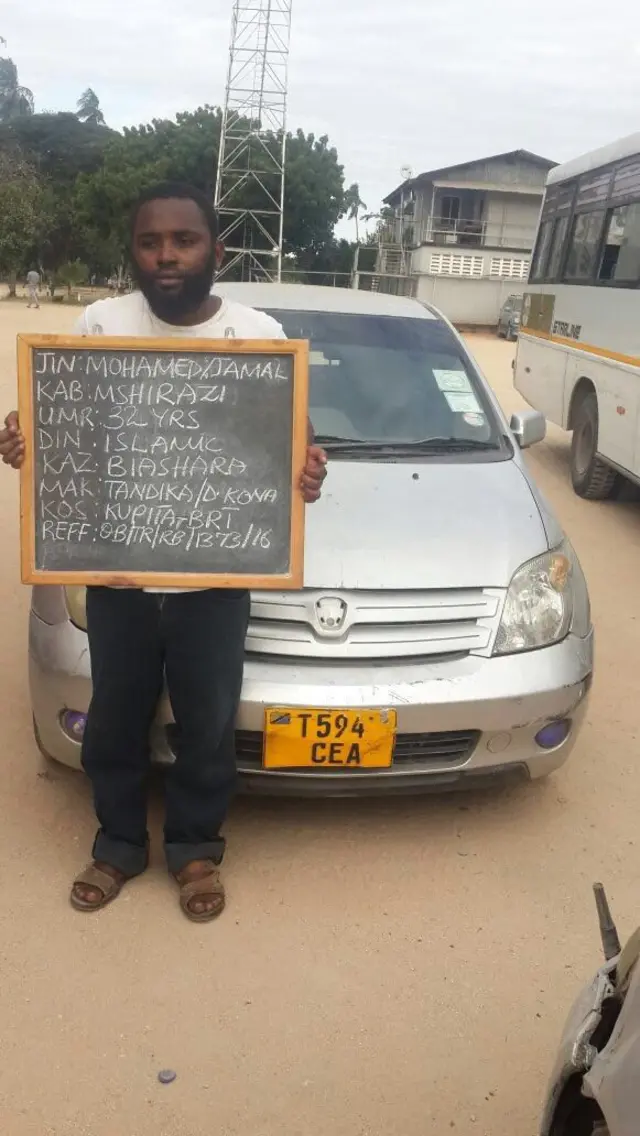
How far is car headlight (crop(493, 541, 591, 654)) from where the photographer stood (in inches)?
119

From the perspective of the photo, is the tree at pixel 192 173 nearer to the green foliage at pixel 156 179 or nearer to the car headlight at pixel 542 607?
the green foliage at pixel 156 179

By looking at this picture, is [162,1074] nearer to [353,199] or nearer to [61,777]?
[61,777]

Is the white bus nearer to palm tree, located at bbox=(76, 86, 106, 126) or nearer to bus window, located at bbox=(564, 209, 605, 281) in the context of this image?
bus window, located at bbox=(564, 209, 605, 281)

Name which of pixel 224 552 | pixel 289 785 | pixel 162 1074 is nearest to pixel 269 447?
pixel 224 552

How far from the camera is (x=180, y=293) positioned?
98.4 inches

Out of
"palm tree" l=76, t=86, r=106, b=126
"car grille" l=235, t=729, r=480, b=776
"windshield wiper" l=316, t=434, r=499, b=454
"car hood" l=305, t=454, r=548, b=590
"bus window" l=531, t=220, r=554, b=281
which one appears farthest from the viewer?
"palm tree" l=76, t=86, r=106, b=126

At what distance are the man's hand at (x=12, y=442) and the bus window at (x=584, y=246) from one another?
698 cm

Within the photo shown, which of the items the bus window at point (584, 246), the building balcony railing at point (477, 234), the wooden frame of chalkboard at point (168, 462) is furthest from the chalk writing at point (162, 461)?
the building balcony railing at point (477, 234)

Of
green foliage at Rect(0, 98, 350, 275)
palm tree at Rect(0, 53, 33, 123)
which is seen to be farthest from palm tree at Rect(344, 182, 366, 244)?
palm tree at Rect(0, 53, 33, 123)

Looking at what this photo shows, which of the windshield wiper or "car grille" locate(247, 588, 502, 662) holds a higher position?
the windshield wiper

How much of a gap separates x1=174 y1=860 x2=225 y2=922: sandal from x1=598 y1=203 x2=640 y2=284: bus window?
237 inches

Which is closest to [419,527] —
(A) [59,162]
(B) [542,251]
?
(B) [542,251]

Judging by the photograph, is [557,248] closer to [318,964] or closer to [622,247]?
[622,247]

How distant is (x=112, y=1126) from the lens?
2.12 metres
